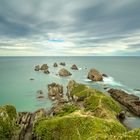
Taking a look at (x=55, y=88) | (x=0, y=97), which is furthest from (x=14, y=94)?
(x=55, y=88)

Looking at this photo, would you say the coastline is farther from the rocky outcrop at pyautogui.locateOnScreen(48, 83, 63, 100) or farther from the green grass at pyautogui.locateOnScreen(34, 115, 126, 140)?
the green grass at pyautogui.locateOnScreen(34, 115, 126, 140)

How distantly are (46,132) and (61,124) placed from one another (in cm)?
276

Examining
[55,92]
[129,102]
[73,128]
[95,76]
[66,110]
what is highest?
[73,128]

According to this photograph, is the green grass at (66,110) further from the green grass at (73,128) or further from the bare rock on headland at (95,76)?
the bare rock on headland at (95,76)

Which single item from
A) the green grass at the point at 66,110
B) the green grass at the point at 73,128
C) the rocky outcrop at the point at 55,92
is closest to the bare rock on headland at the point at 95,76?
the rocky outcrop at the point at 55,92

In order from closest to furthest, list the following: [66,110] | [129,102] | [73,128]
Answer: [73,128]
[66,110]
[129,102]

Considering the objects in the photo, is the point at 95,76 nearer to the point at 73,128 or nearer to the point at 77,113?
the point at 77,113

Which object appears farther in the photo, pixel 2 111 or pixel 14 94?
pixel 14 94

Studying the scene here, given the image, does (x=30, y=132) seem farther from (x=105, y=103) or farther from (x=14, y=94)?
(x=14, y=94)

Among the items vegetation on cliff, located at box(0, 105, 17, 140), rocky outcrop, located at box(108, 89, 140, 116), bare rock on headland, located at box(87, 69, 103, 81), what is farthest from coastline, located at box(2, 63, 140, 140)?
bare rock on headland, located at box(87, 69, 103, 81)

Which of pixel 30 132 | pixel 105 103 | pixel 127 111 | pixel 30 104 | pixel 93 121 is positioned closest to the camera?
pixel 93 121

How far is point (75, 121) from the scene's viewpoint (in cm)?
3083

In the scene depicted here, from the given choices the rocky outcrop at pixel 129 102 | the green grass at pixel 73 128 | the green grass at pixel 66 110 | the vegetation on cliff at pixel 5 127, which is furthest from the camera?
the rocky outcrop at pixel 129 102

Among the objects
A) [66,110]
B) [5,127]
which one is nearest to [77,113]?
[66,110]
